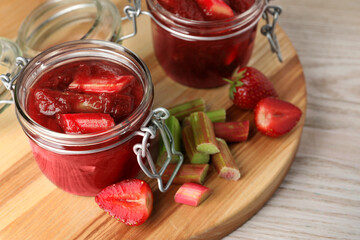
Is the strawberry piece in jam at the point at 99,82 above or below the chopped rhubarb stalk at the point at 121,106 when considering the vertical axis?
above

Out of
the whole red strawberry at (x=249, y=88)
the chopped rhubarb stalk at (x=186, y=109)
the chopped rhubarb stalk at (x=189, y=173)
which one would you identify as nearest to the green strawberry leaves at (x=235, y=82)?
the whole red strawberry at (x=249, y=88)

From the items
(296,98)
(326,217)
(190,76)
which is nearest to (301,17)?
(296,98)

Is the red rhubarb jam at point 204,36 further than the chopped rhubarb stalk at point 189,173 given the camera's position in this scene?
Yes

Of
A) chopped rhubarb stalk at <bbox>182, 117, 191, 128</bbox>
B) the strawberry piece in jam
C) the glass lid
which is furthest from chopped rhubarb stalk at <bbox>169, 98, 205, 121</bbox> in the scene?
the glass lid

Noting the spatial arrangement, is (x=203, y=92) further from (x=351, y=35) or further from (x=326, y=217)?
(x=351, y=35)

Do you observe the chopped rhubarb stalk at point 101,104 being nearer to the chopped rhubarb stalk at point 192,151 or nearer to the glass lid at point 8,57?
the chopped rhubarb stalk at point 192,151

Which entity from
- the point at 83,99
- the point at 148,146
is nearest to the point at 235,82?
the point at 148,146

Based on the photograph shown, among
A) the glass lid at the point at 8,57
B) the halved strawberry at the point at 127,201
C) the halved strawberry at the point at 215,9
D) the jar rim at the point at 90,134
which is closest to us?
the jar rim at the point at 90,134
